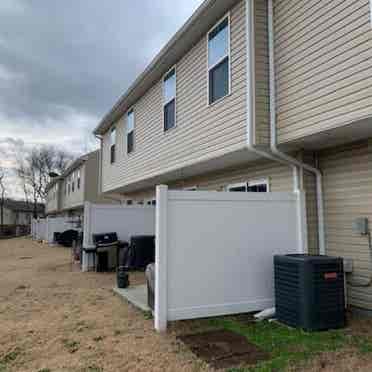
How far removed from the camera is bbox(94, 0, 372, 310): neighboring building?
446 cm

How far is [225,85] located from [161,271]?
11.9ft

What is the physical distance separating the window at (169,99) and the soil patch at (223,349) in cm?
534

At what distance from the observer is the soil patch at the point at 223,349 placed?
3.47 m

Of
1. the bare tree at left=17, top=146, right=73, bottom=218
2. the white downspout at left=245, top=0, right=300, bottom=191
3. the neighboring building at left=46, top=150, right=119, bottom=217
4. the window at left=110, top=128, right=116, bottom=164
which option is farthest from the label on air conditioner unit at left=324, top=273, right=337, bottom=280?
the bare tree at left=17, top=146, right=73, bottom=218

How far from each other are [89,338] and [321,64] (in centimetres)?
463

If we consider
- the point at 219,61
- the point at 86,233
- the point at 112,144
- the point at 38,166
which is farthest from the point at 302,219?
the point at 38,166

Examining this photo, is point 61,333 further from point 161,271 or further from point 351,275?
point 351,275

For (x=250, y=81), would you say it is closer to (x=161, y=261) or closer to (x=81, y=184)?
(x=161, y=261)

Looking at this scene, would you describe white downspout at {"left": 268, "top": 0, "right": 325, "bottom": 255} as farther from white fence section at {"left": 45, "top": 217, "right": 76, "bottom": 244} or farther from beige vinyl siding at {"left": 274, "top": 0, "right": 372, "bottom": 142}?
white fence section at {"left": 45, "top": 217, "right": 76, "bottom": 244}

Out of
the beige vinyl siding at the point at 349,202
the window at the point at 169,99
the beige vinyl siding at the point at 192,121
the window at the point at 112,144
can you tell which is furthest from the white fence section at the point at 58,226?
the beige vinyl siding at the point at 349,202

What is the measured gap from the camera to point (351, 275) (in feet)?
17.1

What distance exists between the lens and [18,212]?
177 ft

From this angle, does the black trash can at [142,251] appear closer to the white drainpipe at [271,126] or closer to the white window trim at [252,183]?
the white window trim at [252,183]

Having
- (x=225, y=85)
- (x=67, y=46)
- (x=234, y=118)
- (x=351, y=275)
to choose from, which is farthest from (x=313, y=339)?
(x=67, y=46)
